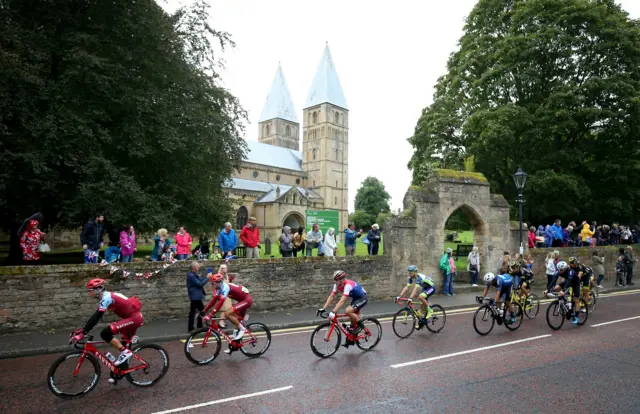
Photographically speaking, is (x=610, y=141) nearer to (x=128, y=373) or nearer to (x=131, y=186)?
(x=131, y=186)

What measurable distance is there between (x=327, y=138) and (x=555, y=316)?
78.2 meters

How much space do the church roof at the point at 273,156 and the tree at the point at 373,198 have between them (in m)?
18.4

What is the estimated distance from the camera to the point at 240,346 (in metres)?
8.22

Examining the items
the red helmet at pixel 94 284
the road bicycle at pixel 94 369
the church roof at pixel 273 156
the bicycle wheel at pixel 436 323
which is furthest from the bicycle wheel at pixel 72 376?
the church roof at pixel 273 156

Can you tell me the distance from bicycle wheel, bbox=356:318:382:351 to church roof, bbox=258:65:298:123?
94293 millimetres

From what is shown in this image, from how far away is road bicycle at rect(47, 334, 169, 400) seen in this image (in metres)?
6.05

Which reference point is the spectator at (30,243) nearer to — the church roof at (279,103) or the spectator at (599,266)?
the spectator at (599,266)

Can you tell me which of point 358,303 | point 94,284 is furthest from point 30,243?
point 358,303

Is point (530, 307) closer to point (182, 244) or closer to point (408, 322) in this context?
point (408, 322)

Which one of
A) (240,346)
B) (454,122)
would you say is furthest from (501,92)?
(240,346)

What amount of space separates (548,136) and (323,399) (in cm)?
2151

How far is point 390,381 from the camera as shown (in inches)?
267

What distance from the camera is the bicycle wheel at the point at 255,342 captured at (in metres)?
8.30

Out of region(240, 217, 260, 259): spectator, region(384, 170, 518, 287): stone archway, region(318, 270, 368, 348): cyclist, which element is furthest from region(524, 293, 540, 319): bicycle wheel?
region(240, 217, 260, 259): spectator
